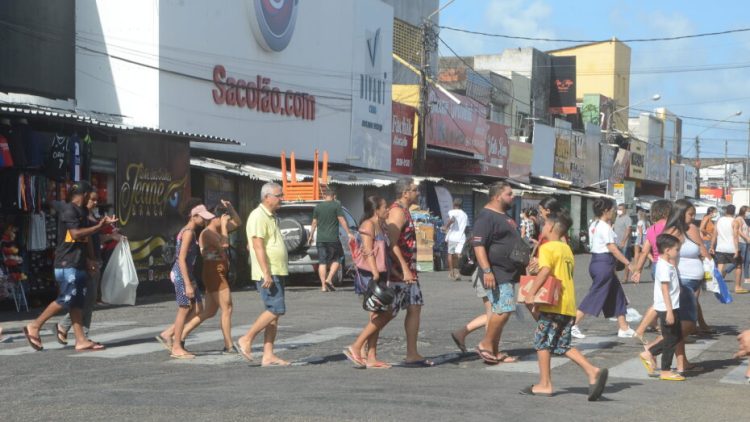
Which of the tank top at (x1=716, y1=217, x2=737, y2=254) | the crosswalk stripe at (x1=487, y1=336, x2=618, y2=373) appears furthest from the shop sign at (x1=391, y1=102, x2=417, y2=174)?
A: the crosswalk stripe at (x1=487, y1=336, x2=618, y2=373)

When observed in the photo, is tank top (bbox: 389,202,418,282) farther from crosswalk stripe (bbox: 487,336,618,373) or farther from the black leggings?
the black leggings

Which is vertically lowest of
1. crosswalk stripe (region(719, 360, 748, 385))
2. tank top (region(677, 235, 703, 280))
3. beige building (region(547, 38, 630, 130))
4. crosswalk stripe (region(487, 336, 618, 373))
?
crosswalk stripe (region(487, 336, 618, 373))

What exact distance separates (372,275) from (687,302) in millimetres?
2996

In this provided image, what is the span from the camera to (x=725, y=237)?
70.8ft

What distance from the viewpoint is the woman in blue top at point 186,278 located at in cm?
1127

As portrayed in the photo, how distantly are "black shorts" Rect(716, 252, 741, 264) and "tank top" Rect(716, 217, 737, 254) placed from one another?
6cm

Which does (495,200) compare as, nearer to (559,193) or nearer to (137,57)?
(137,57)

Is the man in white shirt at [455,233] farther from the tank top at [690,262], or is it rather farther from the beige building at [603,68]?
the beige building at [603,68]

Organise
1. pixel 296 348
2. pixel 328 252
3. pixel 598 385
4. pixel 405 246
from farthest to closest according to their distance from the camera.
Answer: pixel 328 252 < pixel 296 348 < pixel 405 246 < pixel 598 385

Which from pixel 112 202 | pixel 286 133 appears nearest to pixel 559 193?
pixel 286 133

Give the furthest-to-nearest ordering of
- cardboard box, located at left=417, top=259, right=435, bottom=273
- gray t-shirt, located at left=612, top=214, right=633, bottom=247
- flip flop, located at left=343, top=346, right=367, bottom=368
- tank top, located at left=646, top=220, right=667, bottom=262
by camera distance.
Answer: cardboard box, located at left=417, top=259, right=435, bottom=273, gray t-shirt, located at left=612, top=214, right=633, bottom=247, tank top, located at left=646, top=220, right=667, bottom=262, flip flop, located at left=343, top=346, right=367, bottom=368

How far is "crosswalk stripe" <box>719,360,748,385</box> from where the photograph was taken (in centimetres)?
1031

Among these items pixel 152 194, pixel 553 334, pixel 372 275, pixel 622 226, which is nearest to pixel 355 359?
pixel 372 275

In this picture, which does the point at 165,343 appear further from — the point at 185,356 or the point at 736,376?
the point at 736,376
